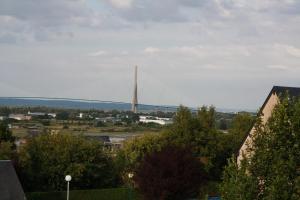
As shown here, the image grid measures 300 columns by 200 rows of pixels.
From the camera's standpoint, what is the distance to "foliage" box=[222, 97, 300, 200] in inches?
506

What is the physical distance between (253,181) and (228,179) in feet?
3.87

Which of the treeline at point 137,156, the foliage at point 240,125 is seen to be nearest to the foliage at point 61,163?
the treeline at point 137,156

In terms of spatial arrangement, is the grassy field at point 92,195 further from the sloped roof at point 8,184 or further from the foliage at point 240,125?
the foliage at point 240,125

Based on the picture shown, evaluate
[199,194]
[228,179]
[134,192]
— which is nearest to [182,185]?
[199,194]

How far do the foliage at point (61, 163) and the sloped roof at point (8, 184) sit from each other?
717 centimetres

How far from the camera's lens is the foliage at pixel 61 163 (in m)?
39.7

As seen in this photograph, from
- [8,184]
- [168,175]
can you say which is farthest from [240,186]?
[8,184]

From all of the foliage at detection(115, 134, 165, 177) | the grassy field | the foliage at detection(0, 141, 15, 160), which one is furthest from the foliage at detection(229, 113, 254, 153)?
the foliage at detection(0, 141, 15, 160)

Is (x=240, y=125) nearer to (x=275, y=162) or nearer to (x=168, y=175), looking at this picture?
(x=168, y=175)

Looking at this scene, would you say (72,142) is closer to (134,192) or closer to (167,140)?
(134,192)

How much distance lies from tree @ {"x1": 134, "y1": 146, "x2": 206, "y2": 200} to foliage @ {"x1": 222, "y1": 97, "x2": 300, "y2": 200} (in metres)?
19.1

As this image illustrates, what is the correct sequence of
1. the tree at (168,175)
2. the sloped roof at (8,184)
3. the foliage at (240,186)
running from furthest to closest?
the tree at (168,175)
the sloped roof at (8,184)
the foliage at (240,186)

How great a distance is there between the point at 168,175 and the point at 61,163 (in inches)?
407

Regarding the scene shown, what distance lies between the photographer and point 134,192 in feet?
133
